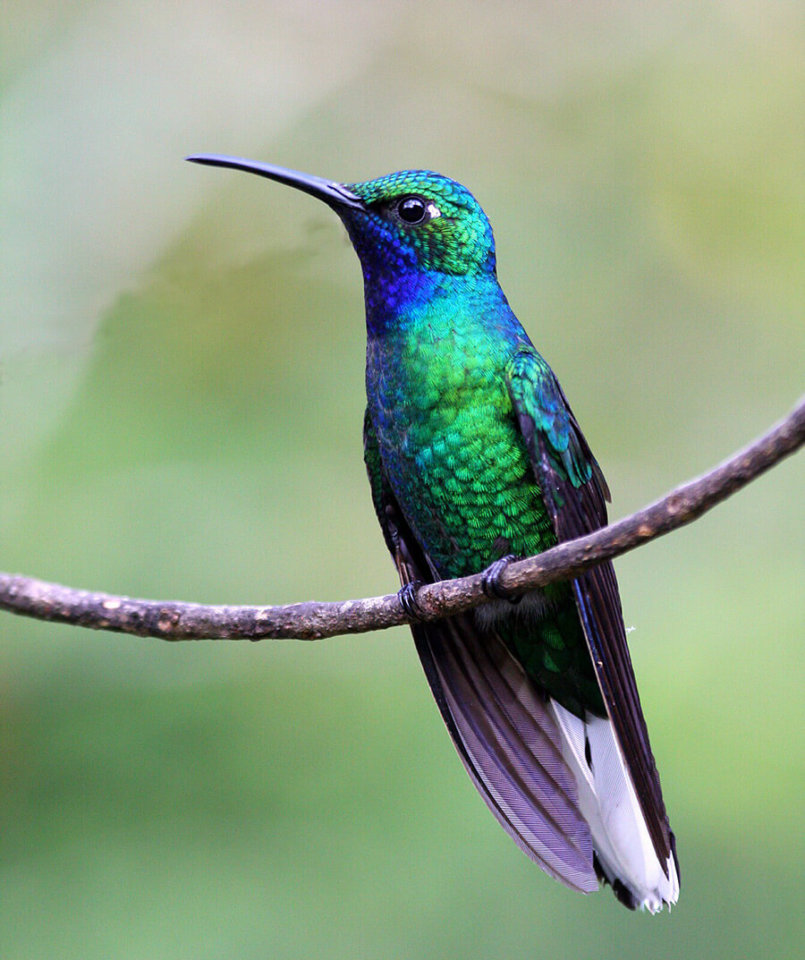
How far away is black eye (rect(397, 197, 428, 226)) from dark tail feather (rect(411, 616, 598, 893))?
1097 mm

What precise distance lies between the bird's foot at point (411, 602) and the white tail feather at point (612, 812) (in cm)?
60

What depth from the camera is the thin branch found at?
1994 mm

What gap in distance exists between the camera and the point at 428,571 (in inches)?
130

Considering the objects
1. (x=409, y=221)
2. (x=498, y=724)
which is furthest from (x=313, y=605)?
(x=409, y=221)

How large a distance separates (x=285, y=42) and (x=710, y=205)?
2.25m

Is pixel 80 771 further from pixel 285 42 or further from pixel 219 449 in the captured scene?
pixel 285 42

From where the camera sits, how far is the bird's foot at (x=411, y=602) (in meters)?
2.63

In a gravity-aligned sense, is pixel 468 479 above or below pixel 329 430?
below

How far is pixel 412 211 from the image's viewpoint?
316 cm

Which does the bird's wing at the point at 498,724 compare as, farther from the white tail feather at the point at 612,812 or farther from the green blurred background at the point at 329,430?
the green blurred background at the point at 329,430

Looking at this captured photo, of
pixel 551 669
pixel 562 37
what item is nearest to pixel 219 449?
pixel 551 669

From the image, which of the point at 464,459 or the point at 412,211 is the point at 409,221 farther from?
the point at 464,459

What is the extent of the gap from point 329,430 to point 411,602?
2.39m

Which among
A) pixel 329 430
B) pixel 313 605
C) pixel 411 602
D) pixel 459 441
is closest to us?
pixel 313 605
